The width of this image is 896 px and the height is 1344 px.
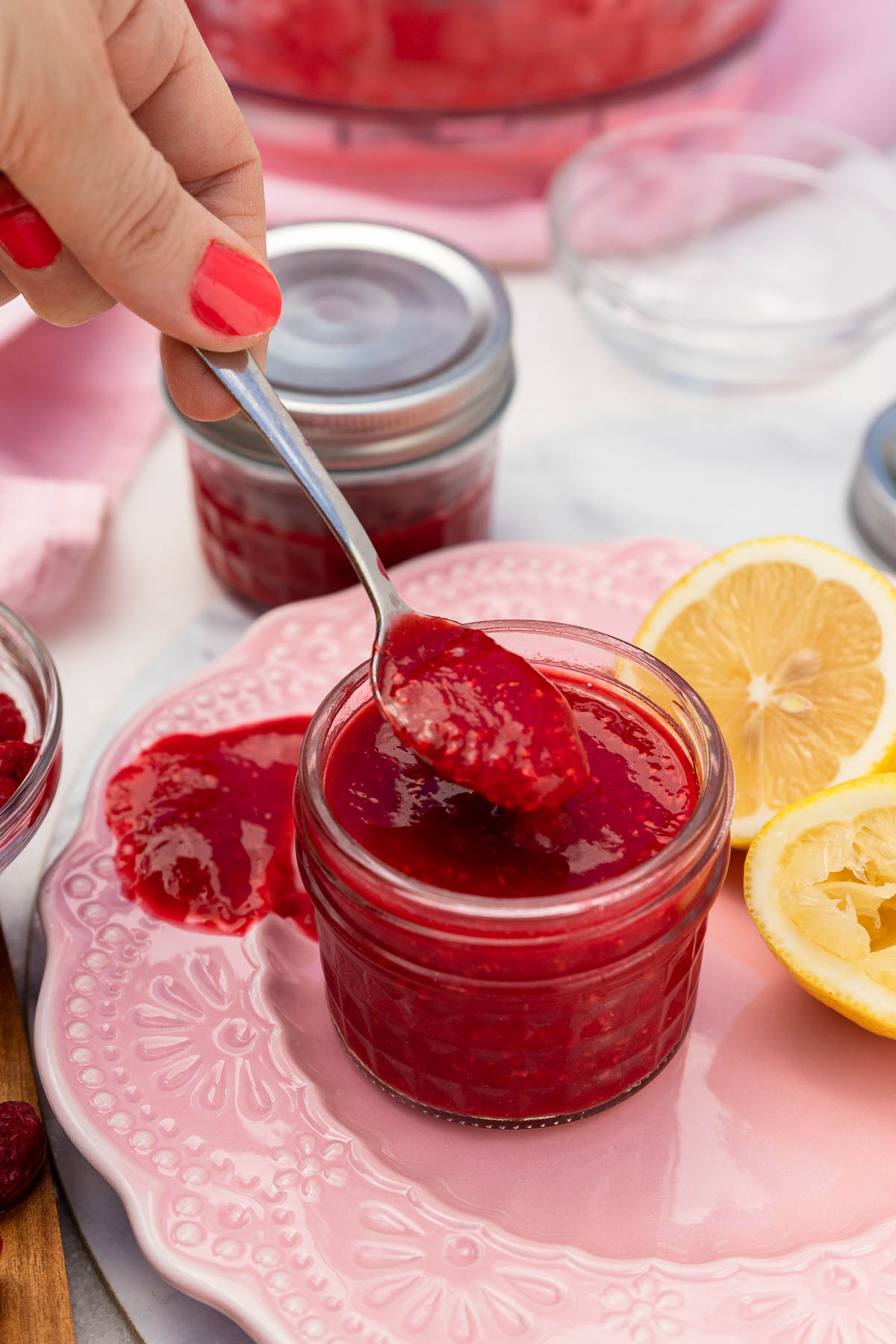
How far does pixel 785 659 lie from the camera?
7.30 ft

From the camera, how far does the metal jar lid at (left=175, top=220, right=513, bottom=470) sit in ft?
8.20

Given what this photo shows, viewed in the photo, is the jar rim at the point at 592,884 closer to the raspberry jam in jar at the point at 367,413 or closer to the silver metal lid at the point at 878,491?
the raspberry jam in jar at the point at 367,413

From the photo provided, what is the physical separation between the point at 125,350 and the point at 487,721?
197cm

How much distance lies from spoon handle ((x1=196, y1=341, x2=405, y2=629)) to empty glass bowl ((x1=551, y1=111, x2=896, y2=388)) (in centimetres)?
162

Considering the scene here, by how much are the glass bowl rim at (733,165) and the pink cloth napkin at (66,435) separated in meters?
1.07

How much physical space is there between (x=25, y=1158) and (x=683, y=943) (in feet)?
2.89

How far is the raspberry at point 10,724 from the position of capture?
2.14 m

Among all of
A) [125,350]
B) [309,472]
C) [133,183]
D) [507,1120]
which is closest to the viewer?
[133,183]

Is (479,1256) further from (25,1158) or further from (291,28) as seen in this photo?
(291,28)

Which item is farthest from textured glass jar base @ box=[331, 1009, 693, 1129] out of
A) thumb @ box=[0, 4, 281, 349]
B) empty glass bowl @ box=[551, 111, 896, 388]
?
empty glass bowl @ box=[551, 111, 896, 388]

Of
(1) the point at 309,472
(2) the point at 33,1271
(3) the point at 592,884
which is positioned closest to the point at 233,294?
(1) the point at 309,472

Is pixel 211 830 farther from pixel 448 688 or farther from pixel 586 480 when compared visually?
pixel 586 480

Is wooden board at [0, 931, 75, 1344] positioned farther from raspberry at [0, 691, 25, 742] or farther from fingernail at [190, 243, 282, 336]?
fingernail at [190, 243, 282, 336]

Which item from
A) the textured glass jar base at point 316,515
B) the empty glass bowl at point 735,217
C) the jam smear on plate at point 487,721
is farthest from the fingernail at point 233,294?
the empty glass bowl at point 735,217
